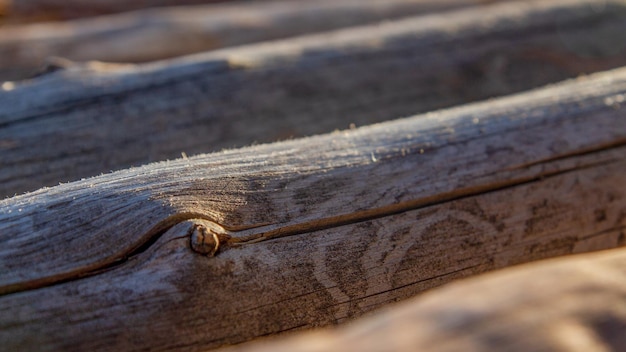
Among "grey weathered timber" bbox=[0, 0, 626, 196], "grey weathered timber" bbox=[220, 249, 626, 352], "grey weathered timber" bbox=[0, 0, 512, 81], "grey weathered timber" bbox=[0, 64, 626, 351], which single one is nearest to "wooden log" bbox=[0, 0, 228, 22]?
"grey weathered timber" bbox=[0, 0, 512, 81]

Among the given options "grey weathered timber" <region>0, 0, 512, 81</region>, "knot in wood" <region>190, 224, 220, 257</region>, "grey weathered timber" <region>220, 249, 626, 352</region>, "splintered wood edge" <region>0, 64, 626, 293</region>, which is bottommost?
"grey weathered timber" <region>220, 249, 626, 352</region>

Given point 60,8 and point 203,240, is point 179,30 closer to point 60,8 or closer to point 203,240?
point 60,8

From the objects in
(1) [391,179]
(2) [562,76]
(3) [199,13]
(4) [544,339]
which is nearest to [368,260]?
(1) [391,179]

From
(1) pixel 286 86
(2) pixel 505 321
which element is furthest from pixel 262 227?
(1) pixel 286 86

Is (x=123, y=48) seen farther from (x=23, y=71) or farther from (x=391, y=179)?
(x=391, y=179)

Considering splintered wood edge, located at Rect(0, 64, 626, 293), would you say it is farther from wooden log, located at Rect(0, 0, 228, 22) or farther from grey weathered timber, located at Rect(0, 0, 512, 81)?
wooden log, located at Rect(0, 0, 228, 22)

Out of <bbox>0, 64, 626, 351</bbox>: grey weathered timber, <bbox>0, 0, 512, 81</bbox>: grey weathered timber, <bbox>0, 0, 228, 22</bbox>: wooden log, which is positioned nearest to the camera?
<bbox>0, 64, 626, 351</bbox>: grey weathered timber
